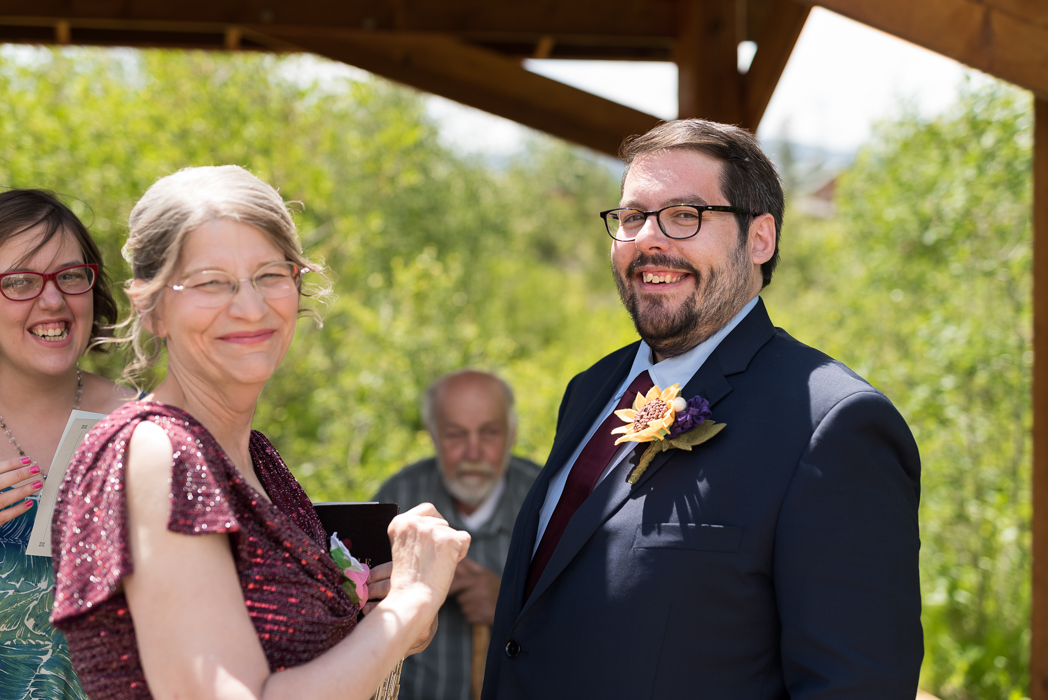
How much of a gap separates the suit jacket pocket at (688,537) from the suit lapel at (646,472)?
10cm

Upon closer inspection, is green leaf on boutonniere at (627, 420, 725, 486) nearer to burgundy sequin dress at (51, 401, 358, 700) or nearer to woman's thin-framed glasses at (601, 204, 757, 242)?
woman's thin-framed glasses at (601, 204, 757, 242)

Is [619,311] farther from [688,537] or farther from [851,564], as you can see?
[851,564]

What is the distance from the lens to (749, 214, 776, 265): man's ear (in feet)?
6.46

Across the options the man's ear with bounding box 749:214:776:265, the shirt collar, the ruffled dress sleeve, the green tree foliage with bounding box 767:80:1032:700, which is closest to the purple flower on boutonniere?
the shirt collar

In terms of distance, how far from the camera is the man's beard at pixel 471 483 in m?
3.63

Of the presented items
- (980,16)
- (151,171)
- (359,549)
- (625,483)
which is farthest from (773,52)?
(151,171)

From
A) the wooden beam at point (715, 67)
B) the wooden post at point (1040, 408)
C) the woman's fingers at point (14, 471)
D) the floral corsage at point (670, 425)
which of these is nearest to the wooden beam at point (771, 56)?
the wooden beam at point (715, 67)

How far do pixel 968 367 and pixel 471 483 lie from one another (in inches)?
175

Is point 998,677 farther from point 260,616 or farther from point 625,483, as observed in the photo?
point 260,616

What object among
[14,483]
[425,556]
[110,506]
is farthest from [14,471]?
[425,556]

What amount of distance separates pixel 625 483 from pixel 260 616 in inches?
31.3

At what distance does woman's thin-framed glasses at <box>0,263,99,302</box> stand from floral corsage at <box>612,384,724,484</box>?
1.34 metres

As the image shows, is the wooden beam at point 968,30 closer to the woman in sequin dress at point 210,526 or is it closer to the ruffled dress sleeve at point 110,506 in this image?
the woman in sequin dress at point 210,526

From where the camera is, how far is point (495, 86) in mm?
4562
